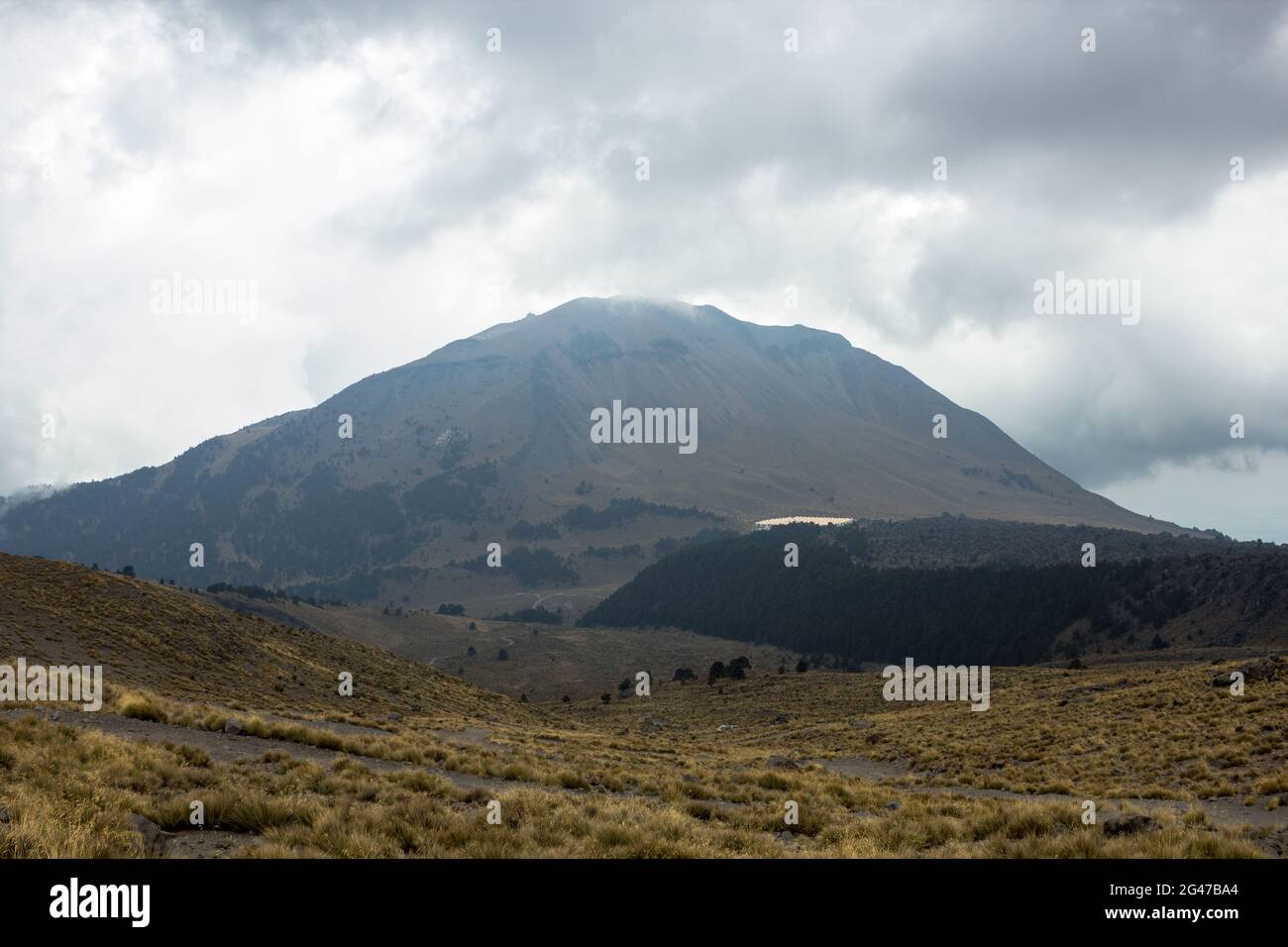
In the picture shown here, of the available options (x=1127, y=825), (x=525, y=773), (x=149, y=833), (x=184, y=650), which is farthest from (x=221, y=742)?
(x=184, y=650)

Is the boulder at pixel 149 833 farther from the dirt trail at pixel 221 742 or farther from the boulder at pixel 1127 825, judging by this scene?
the boulder at pixel 1127 825

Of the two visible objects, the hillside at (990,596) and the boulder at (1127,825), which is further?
the hillside at (990,596)

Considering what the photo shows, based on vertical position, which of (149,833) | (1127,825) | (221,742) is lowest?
(1127,825)

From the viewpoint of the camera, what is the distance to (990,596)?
411 ft

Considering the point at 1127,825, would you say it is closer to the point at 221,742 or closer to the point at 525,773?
the point at 525,773

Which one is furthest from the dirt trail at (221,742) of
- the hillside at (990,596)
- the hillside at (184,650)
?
the hillside at (990,596)

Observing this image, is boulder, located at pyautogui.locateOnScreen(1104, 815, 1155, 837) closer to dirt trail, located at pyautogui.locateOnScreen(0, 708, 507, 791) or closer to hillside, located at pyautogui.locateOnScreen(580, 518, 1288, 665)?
dirt trail, located at pyautogui.locateOnScreen(0, 708, 507, 791)

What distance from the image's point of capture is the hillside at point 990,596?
97.6 m

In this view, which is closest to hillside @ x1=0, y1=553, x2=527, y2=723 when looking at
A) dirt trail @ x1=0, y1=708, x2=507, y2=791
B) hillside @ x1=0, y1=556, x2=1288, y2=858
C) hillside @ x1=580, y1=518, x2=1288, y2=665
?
hillside @ x1=0, y1=556, x2=1288, y2=858
